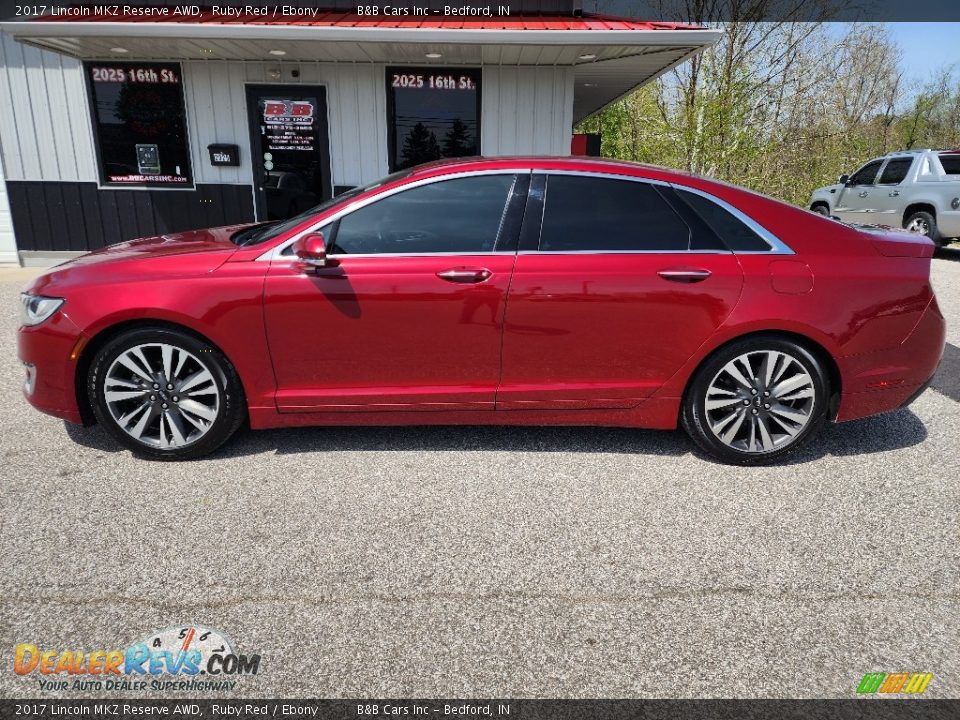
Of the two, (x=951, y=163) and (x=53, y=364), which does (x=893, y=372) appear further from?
(x=951, y=163)

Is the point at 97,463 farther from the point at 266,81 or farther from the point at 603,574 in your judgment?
the point at 266,81

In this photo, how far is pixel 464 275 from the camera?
3316 millimetres

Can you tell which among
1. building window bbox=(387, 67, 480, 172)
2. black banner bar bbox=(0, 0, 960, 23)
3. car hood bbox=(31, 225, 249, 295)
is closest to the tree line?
black banner bar bbox=(0, 0, 960, 23)

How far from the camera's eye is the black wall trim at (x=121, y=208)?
29.5 feet

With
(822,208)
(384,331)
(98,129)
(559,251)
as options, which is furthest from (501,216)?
(822,208)

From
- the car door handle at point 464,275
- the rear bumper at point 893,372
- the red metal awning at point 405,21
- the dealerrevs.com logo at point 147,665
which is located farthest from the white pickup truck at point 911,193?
the dealerrevs.com logo at point 147,665

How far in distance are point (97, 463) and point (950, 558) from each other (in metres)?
4.17

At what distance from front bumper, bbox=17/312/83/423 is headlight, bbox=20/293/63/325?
0.11ft

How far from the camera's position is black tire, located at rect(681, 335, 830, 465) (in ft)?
11.3

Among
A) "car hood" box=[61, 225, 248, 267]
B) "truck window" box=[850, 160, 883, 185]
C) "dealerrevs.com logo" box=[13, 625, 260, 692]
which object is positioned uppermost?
"truck window" box=[850, 160, 883, 185]

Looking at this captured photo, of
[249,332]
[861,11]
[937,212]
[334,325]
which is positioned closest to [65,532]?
[249,332]

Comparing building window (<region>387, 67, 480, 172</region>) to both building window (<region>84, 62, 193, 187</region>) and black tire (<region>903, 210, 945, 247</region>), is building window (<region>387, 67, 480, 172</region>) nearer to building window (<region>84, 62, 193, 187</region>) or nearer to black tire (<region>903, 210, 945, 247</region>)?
building window (<region>84, 62, 193, 187</region>)

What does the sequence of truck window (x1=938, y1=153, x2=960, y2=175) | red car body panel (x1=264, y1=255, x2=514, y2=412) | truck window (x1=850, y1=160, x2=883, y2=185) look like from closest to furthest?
red car body panel (x1=264, y1=255, x2=514, y2=412) → truck window (x1=938, y1=153, x2=960, y2=175) → truck window (x1=850, y1=160, x2=883, y2=185)

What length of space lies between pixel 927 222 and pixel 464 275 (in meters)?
11.7
